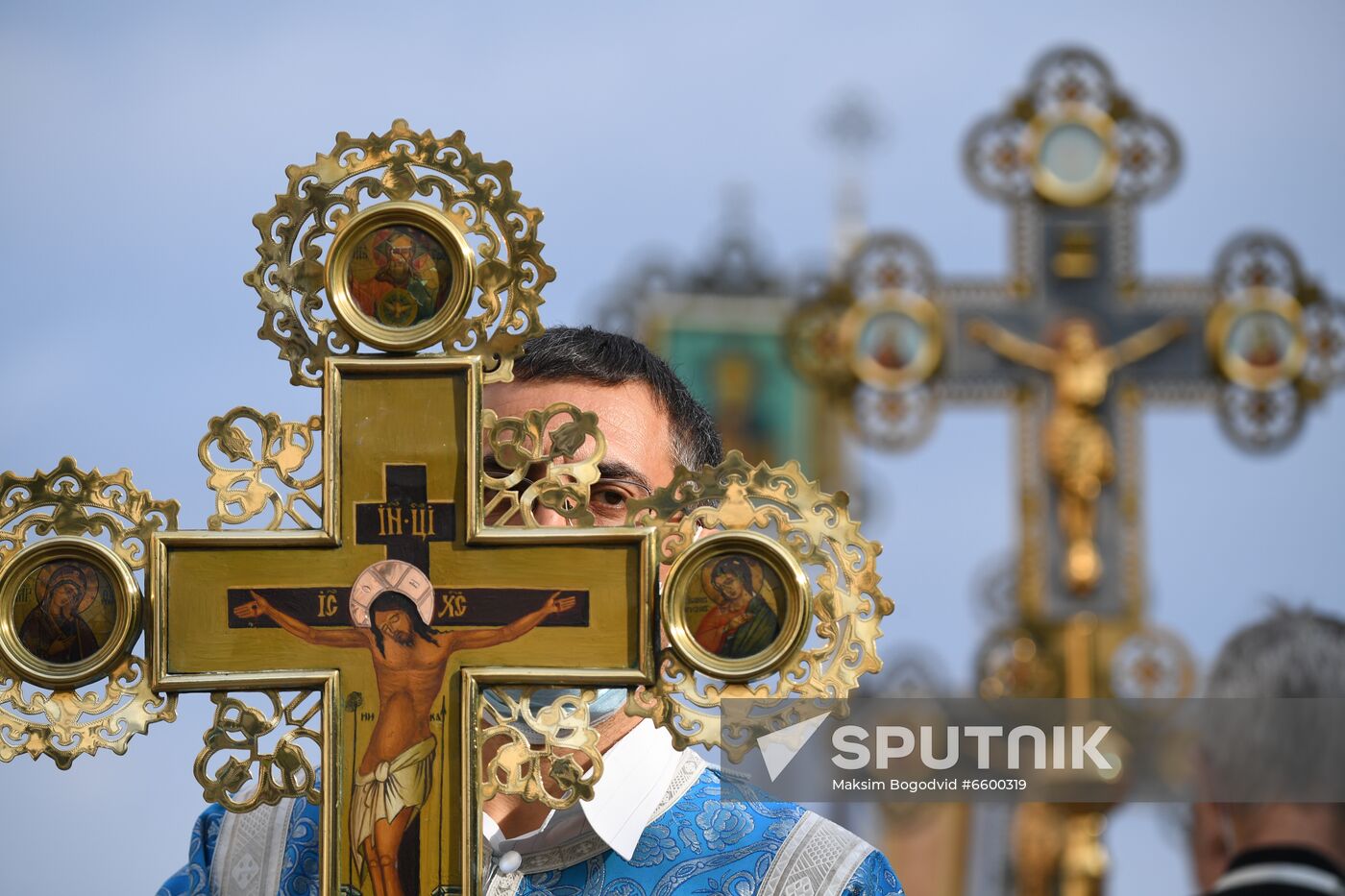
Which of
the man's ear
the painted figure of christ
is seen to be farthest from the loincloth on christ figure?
the man's ear

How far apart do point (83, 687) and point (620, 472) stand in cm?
74

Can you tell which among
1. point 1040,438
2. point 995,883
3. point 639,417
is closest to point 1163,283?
point 1040,438

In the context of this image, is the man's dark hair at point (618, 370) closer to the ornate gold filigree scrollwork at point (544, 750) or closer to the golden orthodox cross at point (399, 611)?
the golden orthodox cross at point (399, 611)

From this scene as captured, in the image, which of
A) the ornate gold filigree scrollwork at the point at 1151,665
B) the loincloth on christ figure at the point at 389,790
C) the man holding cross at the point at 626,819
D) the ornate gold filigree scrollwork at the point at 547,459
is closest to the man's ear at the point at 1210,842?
the man holding cross at the point at 626,819

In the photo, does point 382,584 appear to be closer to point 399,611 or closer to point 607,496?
point 399,611

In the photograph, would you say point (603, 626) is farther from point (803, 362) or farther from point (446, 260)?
point (803, 362)

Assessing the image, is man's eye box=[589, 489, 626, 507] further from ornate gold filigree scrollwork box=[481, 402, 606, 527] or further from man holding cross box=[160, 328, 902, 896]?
ornate gold filigree scrollwork box=[481, 402, 606, 527]

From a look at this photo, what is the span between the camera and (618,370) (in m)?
3.55

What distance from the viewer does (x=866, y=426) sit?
909 cm

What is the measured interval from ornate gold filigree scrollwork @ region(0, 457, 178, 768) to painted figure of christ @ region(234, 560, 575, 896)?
19 cm

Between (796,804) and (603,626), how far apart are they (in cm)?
48

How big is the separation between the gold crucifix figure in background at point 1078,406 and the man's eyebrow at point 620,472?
5.45 metres

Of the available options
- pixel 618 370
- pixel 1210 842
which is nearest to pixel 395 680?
pixel 618 370

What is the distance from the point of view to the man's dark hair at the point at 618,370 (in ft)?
11.6
